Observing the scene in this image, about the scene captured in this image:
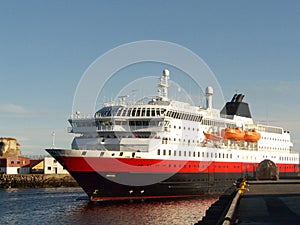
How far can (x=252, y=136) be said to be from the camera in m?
53.2

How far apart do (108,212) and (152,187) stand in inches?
238

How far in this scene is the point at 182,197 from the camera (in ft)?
136

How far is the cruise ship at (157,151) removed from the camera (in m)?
37.0

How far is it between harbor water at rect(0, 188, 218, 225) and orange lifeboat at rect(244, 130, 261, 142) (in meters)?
13.0

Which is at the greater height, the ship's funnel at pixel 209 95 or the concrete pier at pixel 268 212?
the ship's funnel at pixel 209 95

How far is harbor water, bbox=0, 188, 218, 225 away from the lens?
30859 mm

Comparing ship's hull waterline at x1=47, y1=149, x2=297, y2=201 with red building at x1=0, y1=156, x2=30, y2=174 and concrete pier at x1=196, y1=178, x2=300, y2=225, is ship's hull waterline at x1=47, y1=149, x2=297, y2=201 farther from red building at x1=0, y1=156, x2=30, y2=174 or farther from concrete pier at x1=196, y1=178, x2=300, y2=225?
red building at x1=0, y1=156, x2=30, y2=174

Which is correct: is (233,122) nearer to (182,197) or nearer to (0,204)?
(182,197)

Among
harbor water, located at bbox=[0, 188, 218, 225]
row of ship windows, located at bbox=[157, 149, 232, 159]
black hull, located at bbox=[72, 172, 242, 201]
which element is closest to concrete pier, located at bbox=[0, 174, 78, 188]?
harbor water, located at bbox=[0, 188, 218, 225]

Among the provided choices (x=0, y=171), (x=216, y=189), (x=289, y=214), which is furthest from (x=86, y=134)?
(x=0, y=171)

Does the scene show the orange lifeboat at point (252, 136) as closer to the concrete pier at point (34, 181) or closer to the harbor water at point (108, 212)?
the harbor water at point (108, 212)

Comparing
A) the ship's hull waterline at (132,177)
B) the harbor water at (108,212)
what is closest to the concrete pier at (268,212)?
the harbor water at (108,212)

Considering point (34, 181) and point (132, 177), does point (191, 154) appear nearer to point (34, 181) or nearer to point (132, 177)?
point (132, 177)

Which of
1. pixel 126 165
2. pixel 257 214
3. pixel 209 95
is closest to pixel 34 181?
pixel 209 95
